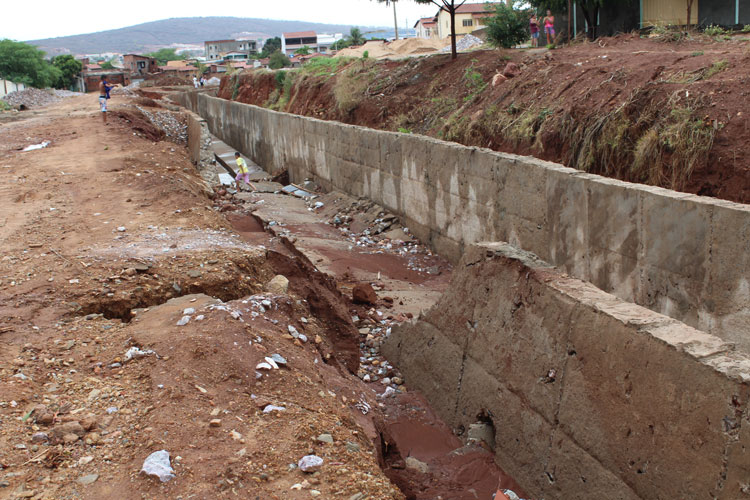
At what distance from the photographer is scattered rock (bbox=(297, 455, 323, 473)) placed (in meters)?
3.98

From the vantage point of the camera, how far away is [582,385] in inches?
189

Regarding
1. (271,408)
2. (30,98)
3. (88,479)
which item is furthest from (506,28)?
(30,98)

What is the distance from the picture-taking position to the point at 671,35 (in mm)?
14297

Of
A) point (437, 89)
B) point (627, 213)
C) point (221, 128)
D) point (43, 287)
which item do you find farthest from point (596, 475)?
point (221, 128)

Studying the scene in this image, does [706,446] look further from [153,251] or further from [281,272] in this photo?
[153,251]

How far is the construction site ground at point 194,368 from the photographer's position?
12.9 ft

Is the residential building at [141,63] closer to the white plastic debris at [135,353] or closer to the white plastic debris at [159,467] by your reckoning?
the white plastic debris at [135,353]

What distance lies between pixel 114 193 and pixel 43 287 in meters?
4.74

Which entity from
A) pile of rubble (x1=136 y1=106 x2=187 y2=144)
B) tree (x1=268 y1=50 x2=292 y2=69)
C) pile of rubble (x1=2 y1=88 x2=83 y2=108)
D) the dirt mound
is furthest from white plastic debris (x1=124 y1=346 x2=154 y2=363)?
tree (x1=268 y1=50 x2=292 y2=69)

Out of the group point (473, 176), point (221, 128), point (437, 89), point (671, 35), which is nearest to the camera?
point (473, 176)

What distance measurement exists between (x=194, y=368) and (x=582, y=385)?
8.59 ft

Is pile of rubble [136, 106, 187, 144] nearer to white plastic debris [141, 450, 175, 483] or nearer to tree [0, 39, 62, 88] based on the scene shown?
white plastic debris [141, 450, 175, 483]

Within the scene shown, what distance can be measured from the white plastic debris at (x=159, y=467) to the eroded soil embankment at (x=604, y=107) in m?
6.78

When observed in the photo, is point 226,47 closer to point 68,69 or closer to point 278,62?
point 68,69
